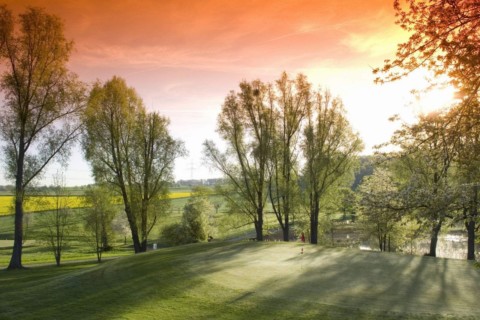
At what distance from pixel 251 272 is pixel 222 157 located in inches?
948

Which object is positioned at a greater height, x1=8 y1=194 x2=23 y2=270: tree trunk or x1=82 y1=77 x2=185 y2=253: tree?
x1=82 y1=77 x2=185 y2=253: tree

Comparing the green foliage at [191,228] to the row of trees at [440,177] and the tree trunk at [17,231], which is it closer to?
the tree trunk at [17,231]

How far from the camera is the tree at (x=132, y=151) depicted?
119ft

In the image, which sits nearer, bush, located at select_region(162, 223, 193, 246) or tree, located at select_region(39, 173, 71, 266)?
tree, located at select_region(39, 173, 71, 266)

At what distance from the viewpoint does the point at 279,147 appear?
41500 mm

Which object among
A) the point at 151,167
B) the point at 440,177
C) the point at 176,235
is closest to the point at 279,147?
the point at 151,167

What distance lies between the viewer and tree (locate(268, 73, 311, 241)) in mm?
41062

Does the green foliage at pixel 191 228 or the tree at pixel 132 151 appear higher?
the tree at pixel 132 151

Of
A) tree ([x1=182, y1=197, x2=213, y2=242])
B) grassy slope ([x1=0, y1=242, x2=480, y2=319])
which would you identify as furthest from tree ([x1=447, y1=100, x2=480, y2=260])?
tree ([x1=182, y1=197, x2=213, y2=242])

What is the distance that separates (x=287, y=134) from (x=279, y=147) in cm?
190

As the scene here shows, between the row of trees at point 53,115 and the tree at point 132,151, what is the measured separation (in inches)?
4.0

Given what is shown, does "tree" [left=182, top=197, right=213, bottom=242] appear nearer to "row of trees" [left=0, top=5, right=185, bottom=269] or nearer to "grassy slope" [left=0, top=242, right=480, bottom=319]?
"row of trees" [left=0, top=5, right=185, bottom=269]

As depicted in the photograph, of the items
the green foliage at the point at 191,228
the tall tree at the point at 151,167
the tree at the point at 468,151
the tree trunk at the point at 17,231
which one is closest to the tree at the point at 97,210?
the tall tree at the point at 151,167

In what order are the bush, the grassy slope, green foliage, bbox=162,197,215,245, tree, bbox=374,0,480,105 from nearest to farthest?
1. tree, bbox=374,0,480,105
2. the grassy slope
3. the bush
4. green foliage, bbox=162,197,215,245
